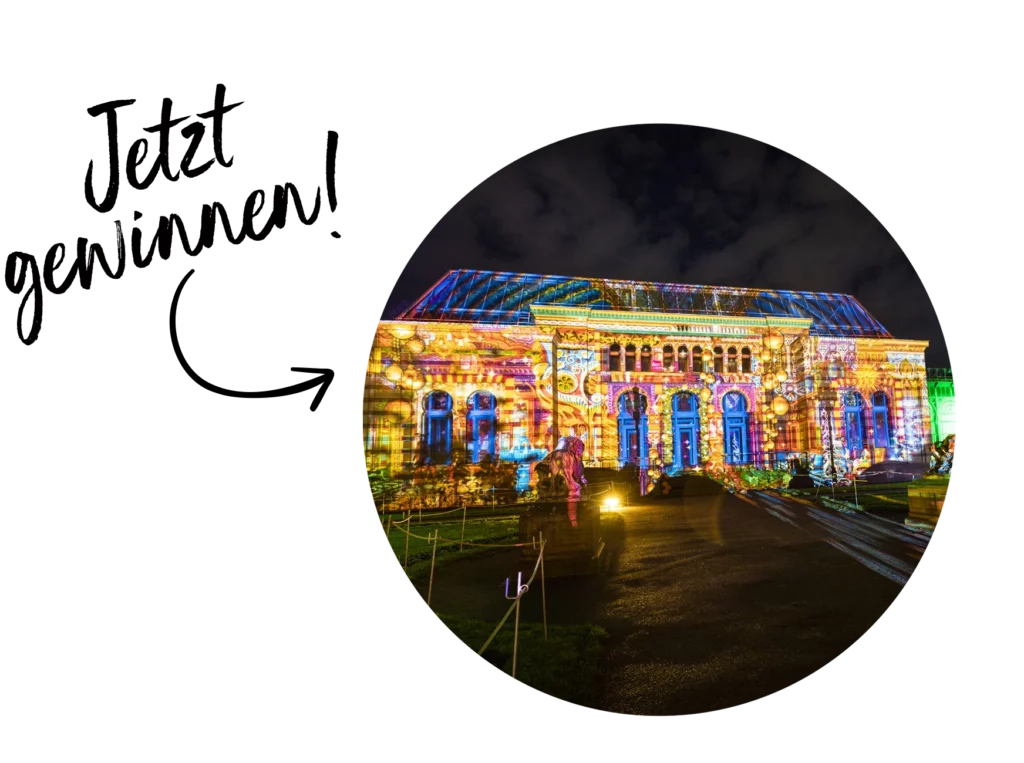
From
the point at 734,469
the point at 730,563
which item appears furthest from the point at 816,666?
the point at 734,469

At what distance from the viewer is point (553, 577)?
1279 millimetres

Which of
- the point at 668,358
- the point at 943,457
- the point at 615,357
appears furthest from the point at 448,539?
the point at 943,457

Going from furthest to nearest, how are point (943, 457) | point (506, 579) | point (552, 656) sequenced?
point (943, 457) → point (506, 579) → point (552, 656)

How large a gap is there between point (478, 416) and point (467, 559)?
46 cm

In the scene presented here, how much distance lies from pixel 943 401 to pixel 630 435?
1.13 meters

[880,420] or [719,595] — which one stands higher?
[880,420]

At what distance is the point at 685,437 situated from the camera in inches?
54.5

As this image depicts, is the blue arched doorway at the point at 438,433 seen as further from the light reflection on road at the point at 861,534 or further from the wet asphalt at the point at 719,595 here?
the light reflection on road at the point at 861,534

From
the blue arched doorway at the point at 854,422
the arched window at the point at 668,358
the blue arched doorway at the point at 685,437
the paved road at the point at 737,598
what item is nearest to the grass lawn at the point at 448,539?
the paved road at the point at 737,598

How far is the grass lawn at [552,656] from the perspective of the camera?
3.72 ft

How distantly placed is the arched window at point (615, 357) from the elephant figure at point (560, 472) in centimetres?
33

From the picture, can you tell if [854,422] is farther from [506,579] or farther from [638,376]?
[506,579]

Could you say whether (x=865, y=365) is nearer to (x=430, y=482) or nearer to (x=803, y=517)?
(x=803, y=517)

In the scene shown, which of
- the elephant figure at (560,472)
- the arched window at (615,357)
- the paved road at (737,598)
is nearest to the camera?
the paved road at (737,598)
